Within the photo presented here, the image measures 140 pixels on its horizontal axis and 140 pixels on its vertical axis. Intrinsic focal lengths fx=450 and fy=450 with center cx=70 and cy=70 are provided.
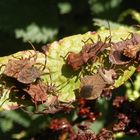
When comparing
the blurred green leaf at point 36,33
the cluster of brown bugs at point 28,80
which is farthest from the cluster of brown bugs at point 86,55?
the blurred green leaf at point 36,33

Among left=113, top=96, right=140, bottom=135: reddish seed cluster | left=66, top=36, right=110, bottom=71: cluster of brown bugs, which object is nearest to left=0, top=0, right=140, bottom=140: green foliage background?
left=113, top=96, right=140, bottom=135: reddish seed cluster

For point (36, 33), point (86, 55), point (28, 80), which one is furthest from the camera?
point (36, 33)

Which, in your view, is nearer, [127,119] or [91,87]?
[91,87]

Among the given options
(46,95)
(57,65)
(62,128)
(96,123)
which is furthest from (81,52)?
(96,123)

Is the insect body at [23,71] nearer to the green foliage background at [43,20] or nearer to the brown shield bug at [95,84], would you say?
the brown shield bug at [95,84]

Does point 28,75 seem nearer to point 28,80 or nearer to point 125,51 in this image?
point 28,80

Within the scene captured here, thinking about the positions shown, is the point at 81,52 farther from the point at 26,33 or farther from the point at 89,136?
the point at 26,33

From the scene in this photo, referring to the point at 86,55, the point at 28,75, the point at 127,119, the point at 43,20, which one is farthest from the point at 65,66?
the point at 43,20
